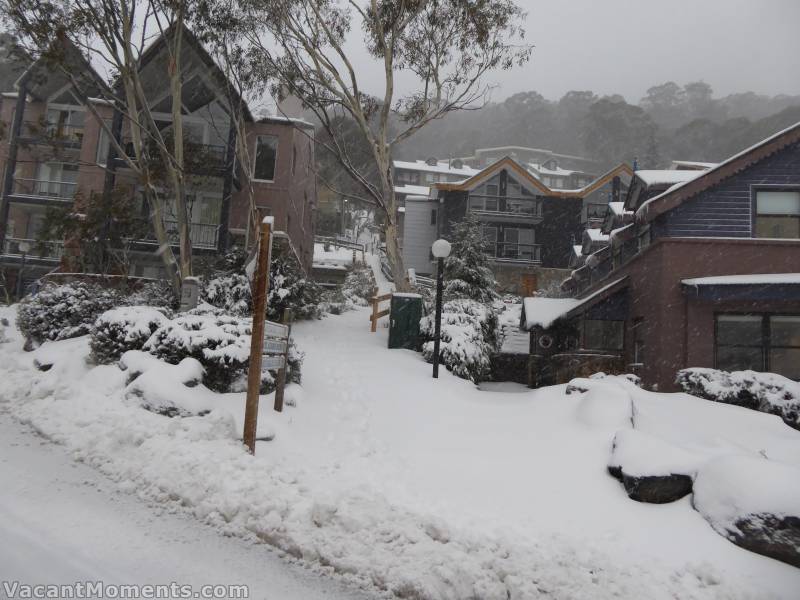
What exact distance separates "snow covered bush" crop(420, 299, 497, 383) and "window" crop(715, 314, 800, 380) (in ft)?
19.7

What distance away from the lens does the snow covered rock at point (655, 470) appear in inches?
205

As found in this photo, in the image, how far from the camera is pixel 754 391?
9.54m

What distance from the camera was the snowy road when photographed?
3.36 m

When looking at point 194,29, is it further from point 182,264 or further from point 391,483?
point 391,483

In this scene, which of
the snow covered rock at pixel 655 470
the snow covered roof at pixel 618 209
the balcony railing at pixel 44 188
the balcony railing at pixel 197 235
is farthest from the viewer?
the balcony railing at pixel 44 188

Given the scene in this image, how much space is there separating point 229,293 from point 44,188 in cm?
1711

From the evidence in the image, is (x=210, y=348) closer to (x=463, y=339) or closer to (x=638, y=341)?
(x=463, y=339)

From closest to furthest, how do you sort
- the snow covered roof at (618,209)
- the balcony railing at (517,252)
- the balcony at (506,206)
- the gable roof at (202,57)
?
the gable roof at (202,57) → the snow covered roof at (618,209) → the balcony railing at (517,252) → the balcony at (506,206)

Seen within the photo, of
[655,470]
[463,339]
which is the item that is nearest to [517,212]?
[463,339]

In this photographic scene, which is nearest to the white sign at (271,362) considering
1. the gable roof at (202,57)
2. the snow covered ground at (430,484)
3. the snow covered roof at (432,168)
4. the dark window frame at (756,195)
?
the snow covered ground at (430,484)

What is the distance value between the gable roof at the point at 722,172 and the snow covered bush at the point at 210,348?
11621mm

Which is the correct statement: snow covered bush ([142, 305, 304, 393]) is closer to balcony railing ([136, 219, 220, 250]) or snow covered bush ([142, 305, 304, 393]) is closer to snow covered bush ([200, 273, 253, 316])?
snow covered bush ([200, 273, 253, 316])

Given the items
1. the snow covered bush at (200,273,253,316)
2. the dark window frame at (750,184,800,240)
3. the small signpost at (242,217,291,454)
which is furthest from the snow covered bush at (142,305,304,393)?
the dark window frame at (750,184,800,240)

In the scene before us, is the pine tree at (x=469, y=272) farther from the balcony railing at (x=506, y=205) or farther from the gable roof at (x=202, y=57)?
the balcony railing at (x=506, y=205)
